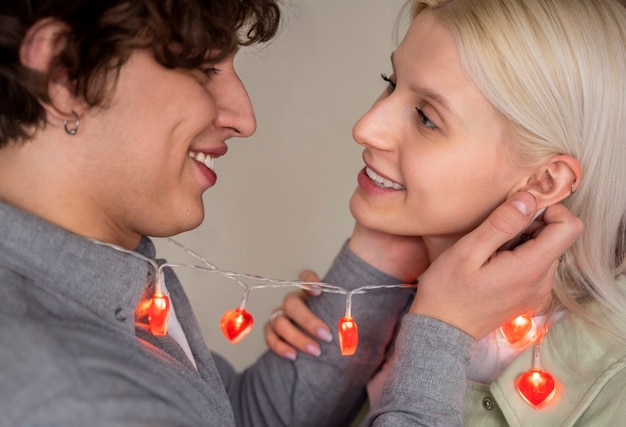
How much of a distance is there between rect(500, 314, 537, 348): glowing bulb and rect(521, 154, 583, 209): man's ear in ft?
0.73

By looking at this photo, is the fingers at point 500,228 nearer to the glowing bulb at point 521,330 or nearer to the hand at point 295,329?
the glowing bulb at point 521,330

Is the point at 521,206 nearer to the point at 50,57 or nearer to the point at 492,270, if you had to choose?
the point at 492,270

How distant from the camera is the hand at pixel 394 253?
186cm

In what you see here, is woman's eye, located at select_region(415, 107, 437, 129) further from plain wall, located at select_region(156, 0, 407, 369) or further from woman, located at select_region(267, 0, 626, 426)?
plain wall, located at select_region(156, 0, 407, 369)

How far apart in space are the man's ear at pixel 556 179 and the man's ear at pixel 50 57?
0.88 metres

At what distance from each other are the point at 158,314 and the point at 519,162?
739mm

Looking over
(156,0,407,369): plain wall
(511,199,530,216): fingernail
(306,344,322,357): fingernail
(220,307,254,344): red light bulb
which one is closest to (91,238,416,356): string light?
(220,307,254,344): red light bulb

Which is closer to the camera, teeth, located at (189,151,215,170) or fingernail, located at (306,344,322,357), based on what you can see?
teeth, located at (189,151,215,170)

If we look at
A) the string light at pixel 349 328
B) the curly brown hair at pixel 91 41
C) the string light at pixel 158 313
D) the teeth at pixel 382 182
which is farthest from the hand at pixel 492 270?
the curly brown hair at pixel 91 41

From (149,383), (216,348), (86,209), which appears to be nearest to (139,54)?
(86,209)

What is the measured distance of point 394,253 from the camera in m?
1.86

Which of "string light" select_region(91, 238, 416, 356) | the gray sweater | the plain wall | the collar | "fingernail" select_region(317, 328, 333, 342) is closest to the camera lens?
the gray sweater

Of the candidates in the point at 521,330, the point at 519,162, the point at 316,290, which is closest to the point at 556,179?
the point at 519,162

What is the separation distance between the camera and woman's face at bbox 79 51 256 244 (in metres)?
1.33
